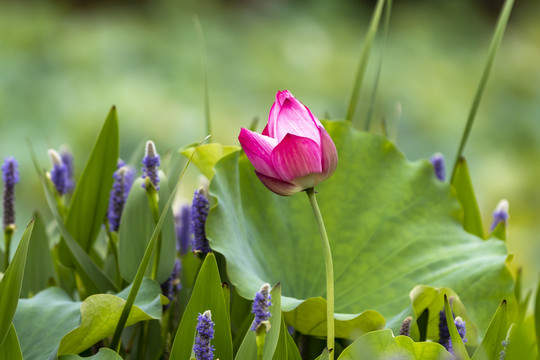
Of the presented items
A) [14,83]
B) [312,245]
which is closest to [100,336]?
[312,245]

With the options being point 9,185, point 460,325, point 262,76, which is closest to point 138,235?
point 9,185

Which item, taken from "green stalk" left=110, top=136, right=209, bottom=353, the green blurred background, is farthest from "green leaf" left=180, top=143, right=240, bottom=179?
the green blurred background

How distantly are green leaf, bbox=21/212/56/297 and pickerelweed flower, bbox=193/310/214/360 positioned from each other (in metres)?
0.25

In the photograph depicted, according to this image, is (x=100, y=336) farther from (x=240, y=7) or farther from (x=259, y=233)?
(x=240, y=7)

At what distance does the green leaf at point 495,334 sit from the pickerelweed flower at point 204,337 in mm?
146

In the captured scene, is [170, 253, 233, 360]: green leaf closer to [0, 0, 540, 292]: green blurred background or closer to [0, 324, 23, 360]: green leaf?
[0, 324, 23, 360]: green leaf

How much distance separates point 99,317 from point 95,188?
6.8 inches

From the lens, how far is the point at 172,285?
52 centimetres

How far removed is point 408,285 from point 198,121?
234cm

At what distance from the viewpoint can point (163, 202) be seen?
50 centimetres

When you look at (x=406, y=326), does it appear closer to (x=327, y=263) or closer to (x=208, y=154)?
(x=327, y=263)

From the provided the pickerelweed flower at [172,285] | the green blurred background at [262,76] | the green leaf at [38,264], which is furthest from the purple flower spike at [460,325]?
the green blurred background at [262,76]

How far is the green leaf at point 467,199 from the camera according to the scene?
23.9 inches

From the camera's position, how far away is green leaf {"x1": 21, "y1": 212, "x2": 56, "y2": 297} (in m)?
0.56
